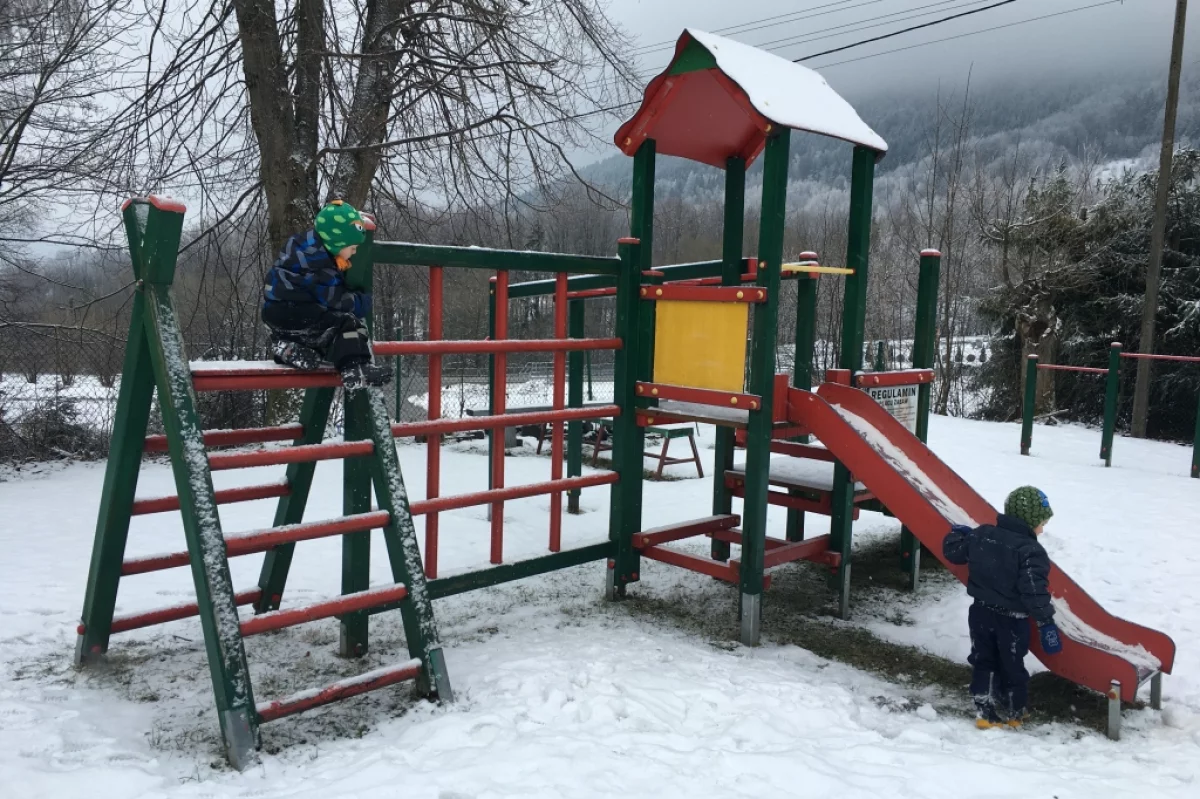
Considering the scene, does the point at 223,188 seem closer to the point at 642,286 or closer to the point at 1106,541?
the point at 642,286

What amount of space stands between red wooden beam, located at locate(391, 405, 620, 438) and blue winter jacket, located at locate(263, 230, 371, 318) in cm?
65

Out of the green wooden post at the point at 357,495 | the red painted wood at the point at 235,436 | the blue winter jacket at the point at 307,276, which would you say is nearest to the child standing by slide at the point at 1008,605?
the green wooden post at the point at 357,495

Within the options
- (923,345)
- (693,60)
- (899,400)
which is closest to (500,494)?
(693,60)

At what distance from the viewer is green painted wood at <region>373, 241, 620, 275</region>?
12.1 feet

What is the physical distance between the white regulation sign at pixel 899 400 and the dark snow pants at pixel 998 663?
1669 mm

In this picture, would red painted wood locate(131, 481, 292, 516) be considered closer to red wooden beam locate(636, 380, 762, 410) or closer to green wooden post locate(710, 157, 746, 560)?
red wooden beam locate(636, 380, 762, 410)

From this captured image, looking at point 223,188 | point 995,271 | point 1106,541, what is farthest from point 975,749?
point 995,271

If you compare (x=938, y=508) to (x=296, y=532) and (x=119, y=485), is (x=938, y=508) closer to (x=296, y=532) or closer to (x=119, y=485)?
(x=296, y=532)

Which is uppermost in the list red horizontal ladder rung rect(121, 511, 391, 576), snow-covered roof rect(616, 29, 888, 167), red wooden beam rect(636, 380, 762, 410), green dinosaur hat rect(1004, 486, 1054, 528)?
snow-covered roof rect(616, 29, 888, 167)

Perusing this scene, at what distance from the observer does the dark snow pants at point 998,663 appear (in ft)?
11.1

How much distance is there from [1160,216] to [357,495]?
15727 millimetres

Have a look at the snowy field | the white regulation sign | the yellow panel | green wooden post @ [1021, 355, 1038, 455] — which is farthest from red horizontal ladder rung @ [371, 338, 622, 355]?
green wooden post @ [1021, 355, 1038, 455]

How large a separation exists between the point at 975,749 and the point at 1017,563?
0.77m

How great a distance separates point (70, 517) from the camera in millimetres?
6453
